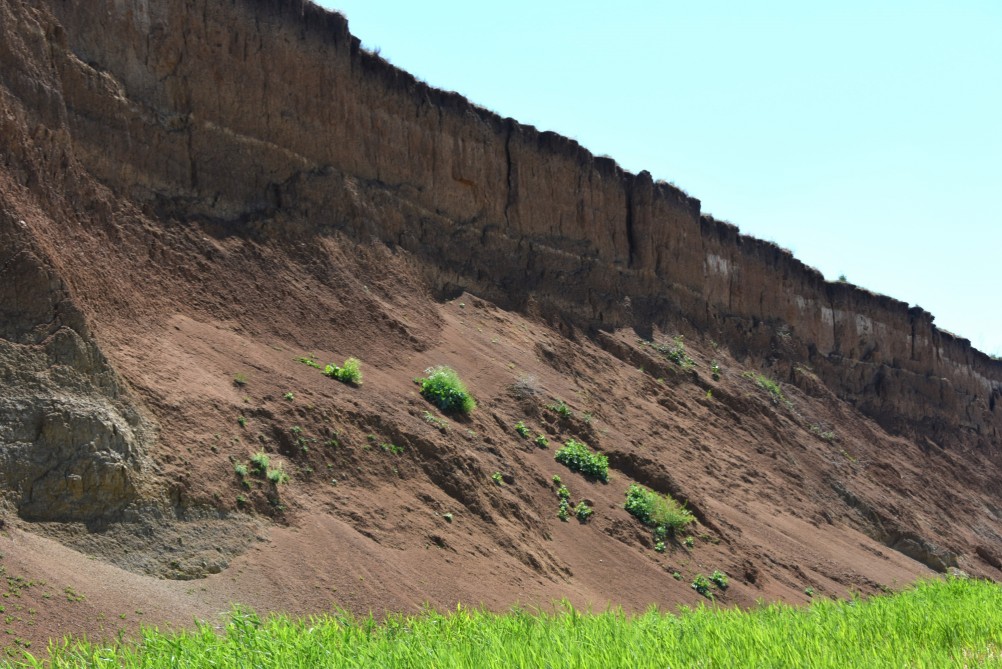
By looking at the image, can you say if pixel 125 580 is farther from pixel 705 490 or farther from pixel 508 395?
pixel 705 490

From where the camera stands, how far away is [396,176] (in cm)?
2005

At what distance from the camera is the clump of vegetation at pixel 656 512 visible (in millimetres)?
17188

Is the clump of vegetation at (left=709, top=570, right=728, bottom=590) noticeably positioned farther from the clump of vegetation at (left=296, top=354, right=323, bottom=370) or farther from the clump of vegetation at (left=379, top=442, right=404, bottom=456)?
the clump of vegetation at (left=296, top=354, right=323, bottom=370)

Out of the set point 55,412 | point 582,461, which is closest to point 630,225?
point 582,461

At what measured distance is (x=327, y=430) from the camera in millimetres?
13859

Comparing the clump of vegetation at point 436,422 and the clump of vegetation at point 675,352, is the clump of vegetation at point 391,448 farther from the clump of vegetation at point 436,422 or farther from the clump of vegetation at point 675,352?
the clump of vegetation at point 675,352

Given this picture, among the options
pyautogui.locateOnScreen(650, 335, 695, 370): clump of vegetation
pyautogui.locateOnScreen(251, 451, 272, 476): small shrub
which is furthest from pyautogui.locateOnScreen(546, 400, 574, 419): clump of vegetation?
pyautogui.locateOnScreen(251, 451, 272, 476): small shrub

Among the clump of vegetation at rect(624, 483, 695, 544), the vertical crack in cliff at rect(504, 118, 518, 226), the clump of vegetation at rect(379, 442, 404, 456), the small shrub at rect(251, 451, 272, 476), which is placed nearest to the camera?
the small shrub at rect(251, 451, 272, 476)

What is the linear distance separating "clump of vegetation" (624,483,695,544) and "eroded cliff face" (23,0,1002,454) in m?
5.80

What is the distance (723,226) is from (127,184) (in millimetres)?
19181

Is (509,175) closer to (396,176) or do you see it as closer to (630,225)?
(396,176)

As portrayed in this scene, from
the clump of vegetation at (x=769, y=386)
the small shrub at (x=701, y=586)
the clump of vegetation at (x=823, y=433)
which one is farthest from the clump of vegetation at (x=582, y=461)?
the clump of vegetation at (x=823, y=433)

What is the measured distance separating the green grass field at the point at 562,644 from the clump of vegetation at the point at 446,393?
562cm

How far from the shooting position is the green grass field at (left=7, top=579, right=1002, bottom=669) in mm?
7773
